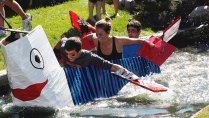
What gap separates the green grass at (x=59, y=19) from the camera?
38.7ft

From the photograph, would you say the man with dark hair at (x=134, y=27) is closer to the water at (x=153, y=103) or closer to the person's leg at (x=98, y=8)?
the water at (x=153, y=103)

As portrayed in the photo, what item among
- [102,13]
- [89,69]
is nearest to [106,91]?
[89,69]

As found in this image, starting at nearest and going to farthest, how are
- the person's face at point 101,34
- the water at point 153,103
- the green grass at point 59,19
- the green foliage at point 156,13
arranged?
the water at point 153,103 → the person's face at point 101,34 → the green grass at point 59,19 → the green foliage at point 156,13

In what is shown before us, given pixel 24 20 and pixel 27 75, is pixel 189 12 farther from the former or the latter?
pixel 27 75

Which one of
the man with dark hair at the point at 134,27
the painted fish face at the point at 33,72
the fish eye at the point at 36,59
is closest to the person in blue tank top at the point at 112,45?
the man with dark hair at the point at 134,27

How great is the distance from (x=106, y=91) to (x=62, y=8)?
18.8 ft

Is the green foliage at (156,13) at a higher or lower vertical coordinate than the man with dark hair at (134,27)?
lower

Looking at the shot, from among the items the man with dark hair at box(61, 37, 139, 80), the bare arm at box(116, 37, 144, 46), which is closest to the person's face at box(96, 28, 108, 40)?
the bare arm at box(116, 37, 144, 46)

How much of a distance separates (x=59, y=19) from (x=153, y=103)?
16.6 feet

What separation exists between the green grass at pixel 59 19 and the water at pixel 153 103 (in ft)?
8.81

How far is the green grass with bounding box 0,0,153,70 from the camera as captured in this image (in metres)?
11.8

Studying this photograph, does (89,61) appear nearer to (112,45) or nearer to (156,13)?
(112,45)

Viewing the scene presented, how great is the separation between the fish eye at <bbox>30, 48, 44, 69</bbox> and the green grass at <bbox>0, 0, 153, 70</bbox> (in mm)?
3751

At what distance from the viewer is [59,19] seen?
41.8 ft
